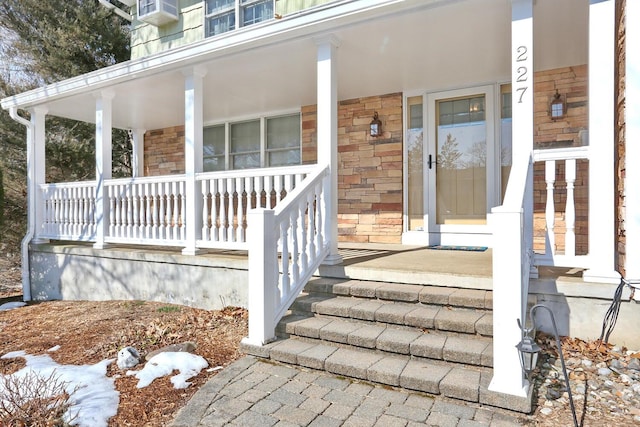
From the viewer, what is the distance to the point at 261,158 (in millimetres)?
6965

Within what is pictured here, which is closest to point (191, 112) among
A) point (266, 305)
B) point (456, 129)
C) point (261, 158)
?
point (261, 158)

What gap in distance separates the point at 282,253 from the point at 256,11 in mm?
5036

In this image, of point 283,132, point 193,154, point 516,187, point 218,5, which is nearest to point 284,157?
point 283,132

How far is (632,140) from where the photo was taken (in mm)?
2730

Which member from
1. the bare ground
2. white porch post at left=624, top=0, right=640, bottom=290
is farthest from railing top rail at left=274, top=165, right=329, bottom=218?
white porch post at left=624, top=0, right=640, bottom=290

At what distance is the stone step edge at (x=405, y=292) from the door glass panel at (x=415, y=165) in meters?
2.24

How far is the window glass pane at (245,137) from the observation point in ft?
23.2

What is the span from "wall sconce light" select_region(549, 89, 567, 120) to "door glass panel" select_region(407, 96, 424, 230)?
1.55 m

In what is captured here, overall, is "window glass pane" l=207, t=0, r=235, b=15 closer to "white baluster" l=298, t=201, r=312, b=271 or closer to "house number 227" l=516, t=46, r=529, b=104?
"white baluster" l=298, t=201, r=312, b=271

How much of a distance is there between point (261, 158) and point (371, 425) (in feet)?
17.9

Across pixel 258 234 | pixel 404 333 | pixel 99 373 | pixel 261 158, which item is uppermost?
pixel 261 158

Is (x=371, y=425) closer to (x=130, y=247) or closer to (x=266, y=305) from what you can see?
(x=266, y=305)

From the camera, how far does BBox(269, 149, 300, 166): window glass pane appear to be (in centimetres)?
666

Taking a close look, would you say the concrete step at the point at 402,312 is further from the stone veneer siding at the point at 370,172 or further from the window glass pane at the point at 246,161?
the window glass pane at the point at 246,161
